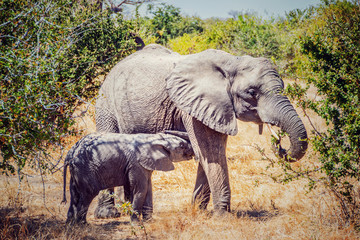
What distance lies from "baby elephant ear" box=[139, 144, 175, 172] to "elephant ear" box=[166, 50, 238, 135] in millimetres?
646

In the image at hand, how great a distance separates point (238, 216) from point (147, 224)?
1291 mm

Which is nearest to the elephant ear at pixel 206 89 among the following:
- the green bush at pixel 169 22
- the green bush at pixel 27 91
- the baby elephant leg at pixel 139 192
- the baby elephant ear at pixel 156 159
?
the baby elephant ear at pixel 156 159

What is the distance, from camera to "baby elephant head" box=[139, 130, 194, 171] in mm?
5379

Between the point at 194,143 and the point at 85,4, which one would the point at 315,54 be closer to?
the point at 194,143

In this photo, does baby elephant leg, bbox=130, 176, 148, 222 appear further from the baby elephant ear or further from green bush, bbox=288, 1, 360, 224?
green bush, bbox=288, 1, 360, 224

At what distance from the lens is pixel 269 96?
4.98 m

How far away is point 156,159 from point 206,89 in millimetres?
1154

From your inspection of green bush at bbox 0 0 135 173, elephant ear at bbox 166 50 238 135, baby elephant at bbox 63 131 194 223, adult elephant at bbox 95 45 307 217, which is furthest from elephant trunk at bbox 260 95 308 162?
green bush at bbox 0 0 135 173

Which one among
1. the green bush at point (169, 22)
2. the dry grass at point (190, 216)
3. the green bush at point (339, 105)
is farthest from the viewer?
the green bush at point (169, 22)

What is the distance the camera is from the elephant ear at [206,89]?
5250 mm

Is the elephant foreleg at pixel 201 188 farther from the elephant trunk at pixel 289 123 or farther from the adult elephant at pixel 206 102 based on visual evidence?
the elephant trunk at pixel 289 123

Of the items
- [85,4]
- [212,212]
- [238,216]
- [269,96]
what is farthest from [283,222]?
[85,4]

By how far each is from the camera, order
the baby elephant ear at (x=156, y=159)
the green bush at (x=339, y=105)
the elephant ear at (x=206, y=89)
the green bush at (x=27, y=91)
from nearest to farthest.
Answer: the green bush at (x=27, y=91) → the green bush at (x=339, y=105) → the elephant ear at (x=206, y=89) → the baby elephant ear at (x=156, y=159)

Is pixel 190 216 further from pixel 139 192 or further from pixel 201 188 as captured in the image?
pixel 139 192
